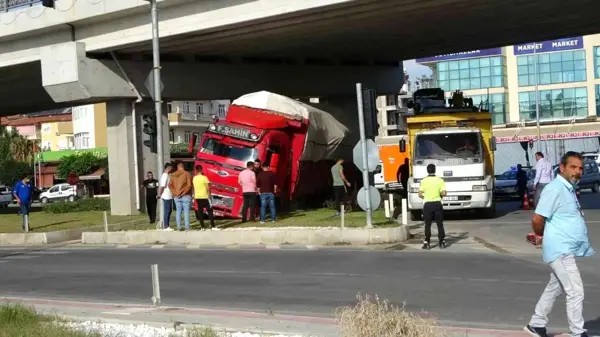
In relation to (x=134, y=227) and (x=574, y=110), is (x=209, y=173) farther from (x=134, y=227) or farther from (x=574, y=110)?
(x=574, y=110)

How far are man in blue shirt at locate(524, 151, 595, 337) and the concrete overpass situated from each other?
56.1 ft

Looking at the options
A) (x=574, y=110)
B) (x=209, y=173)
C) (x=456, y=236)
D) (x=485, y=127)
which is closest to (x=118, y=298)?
(x=456, y=236)

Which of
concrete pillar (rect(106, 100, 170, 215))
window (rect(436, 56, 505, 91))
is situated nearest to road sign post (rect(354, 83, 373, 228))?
concrete pillar (rect(106, 100, 170, 215))

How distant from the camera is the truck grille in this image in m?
25.0

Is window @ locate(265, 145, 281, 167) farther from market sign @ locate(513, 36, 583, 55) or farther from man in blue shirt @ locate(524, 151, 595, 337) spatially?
market sign @ locate(513, 36, 583, 55)

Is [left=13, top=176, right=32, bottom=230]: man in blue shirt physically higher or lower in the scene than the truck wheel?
higher

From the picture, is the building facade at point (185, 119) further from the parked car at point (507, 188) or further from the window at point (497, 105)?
the parked car at point (507, 188)

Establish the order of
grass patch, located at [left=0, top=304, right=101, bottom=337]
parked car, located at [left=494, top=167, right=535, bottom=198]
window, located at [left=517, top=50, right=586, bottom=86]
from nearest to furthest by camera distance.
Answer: grass patch, located at [left=0, top=304, right=101, bottom=337] → parked car, located at [left=494, top=167, right=535, bottom=198] → window, located at [left=517, top=50, right=586, bottom=86]

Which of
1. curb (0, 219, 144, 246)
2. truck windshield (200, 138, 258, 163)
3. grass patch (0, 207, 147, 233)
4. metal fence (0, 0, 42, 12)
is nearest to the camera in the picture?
curb (0, 219, 144, 246)

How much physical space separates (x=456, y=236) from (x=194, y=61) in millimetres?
16177

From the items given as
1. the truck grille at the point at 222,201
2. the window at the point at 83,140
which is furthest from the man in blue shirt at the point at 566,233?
the window at the point at 83,140

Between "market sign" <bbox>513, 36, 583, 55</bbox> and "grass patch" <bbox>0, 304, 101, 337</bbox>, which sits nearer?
"grass patch" <bbox>0, 304, 101, 337</bbox>

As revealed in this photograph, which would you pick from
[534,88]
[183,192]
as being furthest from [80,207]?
[534,88]

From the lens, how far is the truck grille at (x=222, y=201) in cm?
2497
